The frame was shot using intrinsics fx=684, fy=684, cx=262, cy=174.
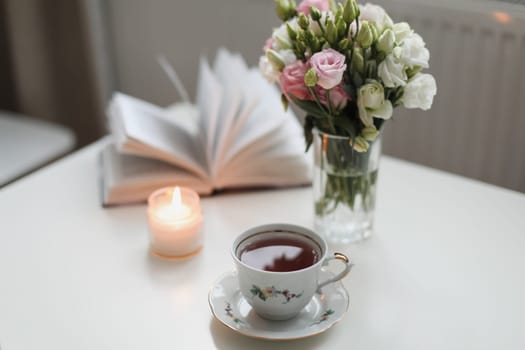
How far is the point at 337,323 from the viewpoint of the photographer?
812 millimetres

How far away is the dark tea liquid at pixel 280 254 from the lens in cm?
80

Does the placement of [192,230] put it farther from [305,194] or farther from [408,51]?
[408,51]

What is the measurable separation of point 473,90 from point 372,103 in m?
0.81

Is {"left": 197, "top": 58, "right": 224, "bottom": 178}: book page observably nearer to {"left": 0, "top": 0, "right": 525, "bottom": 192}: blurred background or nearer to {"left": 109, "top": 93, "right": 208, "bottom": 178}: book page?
{"left": 109, "top": 93, "right": 208, "bottom": 178}: book page

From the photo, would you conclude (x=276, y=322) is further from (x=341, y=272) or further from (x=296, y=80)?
(x=296, y=80)

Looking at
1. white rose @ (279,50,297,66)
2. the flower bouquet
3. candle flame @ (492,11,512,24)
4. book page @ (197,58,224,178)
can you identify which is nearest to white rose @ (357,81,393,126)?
the flower bouquet

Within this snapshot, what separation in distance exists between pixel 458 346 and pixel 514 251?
0.24 m

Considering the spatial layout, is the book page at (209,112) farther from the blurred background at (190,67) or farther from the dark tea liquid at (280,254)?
the blurred background at (190,67)

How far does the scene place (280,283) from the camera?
762 millimetres

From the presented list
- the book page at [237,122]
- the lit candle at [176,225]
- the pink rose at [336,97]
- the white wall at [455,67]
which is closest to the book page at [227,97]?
the book page at [237,122]

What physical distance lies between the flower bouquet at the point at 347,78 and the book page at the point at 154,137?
0.24m

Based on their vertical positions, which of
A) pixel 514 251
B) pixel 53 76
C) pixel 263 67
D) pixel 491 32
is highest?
pixel 263 67

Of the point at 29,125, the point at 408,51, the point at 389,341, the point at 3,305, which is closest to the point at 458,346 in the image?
the point at 389,341

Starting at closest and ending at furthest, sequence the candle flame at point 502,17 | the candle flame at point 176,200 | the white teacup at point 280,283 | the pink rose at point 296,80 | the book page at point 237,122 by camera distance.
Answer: the white teacup at point 280,283, the pink rose at point 296,80, the candle flame at point 176,200, the book page at point 237,122, the candle flame at point 502,17
